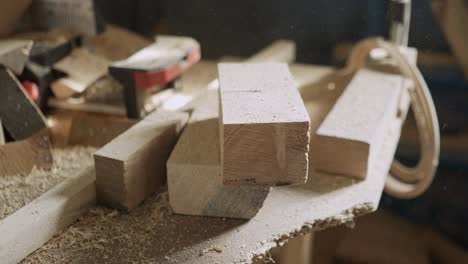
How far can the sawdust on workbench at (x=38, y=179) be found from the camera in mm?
1089

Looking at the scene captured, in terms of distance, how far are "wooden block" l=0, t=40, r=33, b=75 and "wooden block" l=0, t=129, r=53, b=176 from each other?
0.20 meters

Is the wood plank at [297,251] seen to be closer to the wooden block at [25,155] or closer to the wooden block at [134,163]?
the wooden block at [134,163]

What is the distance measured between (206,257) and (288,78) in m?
0.42

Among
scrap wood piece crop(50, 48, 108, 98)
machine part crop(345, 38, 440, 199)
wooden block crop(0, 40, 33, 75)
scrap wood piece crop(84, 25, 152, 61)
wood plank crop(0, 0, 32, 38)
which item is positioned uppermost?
wood plank crop(0, 0, 32, 38)

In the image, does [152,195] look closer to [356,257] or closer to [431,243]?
[356,257]

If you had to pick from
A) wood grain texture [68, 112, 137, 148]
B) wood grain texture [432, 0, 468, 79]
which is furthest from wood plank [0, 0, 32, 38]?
wood grain texture [432, 0, 468, 79]

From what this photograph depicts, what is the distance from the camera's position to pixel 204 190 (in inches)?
41.0

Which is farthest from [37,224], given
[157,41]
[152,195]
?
[157,41]

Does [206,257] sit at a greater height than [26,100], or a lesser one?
lesser

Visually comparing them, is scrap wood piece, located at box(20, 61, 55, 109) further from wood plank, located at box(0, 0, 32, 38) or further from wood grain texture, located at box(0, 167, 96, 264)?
wood grain texture, located at box(0, 167, 96, 264)

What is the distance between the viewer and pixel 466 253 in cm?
223

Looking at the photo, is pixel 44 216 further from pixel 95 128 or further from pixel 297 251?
pixel 297 251

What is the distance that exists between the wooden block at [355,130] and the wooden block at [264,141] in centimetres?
21

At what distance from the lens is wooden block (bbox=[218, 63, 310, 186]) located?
3.02ft
